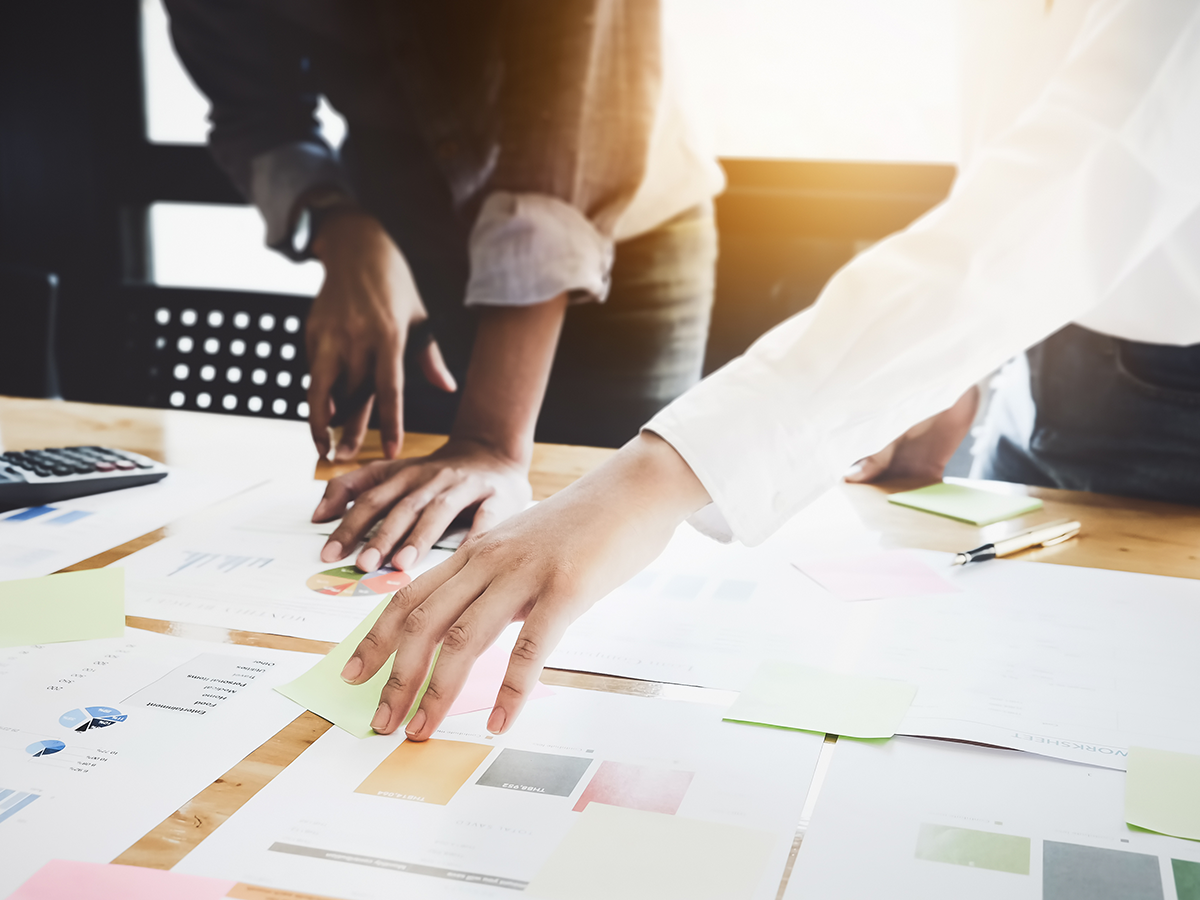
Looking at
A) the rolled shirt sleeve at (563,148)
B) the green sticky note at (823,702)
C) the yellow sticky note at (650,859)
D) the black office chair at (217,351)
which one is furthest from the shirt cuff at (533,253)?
the yellow sticky note at (650,859)

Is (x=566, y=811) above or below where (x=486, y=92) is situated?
below

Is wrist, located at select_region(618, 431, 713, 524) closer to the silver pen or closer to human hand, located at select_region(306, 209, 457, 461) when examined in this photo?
the silver pen

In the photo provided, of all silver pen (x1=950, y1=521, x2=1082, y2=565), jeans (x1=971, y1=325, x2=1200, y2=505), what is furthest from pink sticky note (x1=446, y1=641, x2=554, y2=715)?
jeans (x1=971, y1=325, x2=1200, y2=505)

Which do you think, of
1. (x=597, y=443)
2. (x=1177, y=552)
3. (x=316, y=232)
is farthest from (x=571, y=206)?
(x=1177, y=552)

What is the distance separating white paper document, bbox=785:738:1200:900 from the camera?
290 millimetres

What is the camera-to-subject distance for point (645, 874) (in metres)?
0.30

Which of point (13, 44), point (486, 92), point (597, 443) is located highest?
point (13, 44)

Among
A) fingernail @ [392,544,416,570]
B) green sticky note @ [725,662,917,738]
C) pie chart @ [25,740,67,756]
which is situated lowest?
fingernail @ [392,544,416,570]

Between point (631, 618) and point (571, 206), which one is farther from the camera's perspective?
point (571, 206)

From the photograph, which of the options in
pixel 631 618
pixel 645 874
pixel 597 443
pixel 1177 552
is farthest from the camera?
pixel 597 443

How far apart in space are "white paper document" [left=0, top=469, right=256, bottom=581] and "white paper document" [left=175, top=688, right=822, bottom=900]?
1.10 feet

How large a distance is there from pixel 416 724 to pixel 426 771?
0.03 metres

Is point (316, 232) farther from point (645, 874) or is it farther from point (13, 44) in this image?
point (645, 874)

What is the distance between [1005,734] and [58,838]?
36cm
